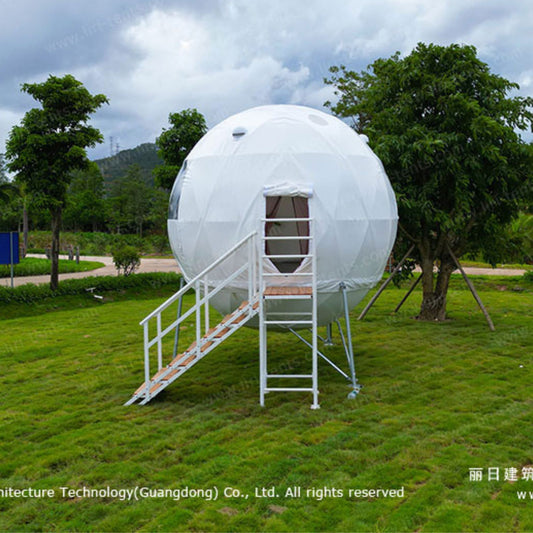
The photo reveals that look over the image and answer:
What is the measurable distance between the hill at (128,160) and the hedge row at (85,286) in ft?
271

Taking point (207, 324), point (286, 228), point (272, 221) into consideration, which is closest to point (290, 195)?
point (272, 221)

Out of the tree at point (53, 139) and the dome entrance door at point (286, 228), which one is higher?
the tree at point (53, 139)

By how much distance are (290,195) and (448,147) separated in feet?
23.9

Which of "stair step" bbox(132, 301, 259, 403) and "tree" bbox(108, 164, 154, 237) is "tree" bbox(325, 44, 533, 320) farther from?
"tree" bbox(108, 164, 154, 237)

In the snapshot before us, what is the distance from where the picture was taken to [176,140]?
21547 millimetres

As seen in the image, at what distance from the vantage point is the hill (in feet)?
357

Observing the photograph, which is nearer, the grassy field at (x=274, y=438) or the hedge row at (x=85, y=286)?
the grassy field at (x=274, y=438)

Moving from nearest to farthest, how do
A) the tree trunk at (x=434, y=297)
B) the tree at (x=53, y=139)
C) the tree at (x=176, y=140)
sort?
1. the tree trunk at (x=434, y=297)
2. the tree at (x=53, y=139)
3. the tree at (x=176, y=140)

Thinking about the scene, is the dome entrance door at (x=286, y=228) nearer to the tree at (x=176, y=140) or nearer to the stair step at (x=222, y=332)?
the stair step at (x=222, y=332)

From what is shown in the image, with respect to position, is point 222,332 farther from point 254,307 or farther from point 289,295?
point 289,295

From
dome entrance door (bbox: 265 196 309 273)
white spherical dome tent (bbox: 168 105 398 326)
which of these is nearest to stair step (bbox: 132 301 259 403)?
white spherical dome tent (bbox: 168 105 398 326)

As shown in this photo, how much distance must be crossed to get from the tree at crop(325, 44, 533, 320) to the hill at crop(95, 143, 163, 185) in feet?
301

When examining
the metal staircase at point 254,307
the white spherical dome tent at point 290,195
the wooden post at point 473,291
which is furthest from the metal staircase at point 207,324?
the wooden post at point 473,291

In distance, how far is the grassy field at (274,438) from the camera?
17.6 ft
